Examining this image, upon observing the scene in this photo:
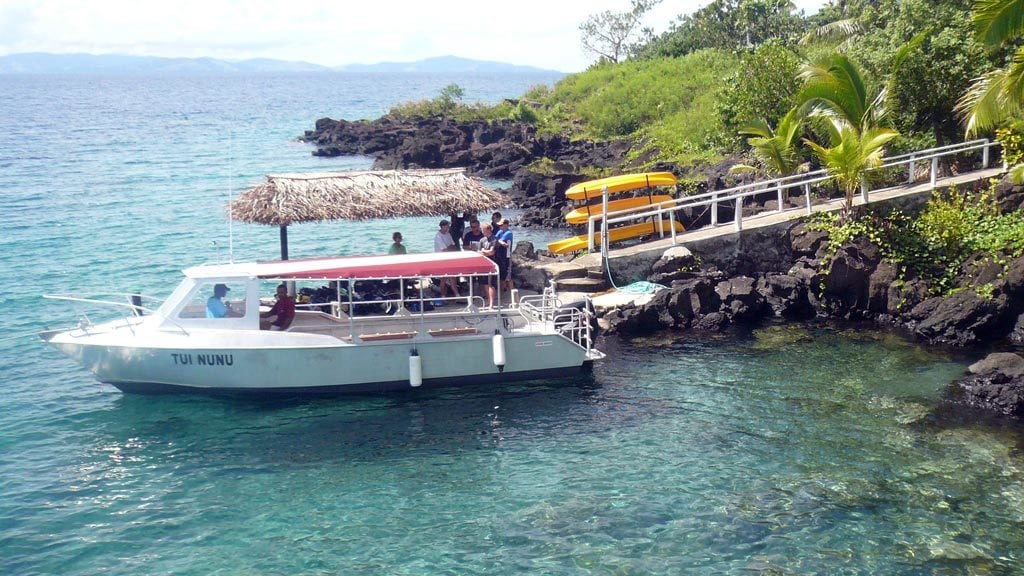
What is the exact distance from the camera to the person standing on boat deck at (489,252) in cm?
1816

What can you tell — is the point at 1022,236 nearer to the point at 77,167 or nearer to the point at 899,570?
the point at 899,570

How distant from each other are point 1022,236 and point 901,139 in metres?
6.39

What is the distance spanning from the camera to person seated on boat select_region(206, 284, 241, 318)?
54.5 ft

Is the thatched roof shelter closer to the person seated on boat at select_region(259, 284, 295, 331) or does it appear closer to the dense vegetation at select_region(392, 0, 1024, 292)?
the person seated on boat at select_region(259, 284, 295, 331)

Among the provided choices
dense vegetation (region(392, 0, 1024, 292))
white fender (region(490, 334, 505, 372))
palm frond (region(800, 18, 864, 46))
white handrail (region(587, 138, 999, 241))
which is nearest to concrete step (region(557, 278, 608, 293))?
white handrail (region(587, 138, 999, 241))

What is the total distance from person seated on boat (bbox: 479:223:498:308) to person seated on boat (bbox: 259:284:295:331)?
384 cm

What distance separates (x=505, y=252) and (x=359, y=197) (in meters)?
3.39

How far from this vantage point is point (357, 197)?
19922 mm

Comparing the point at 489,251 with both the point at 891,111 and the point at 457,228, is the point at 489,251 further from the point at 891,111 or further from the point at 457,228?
the point at 891,111

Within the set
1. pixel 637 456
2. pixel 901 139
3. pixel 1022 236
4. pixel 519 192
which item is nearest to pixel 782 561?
pixel 637 456

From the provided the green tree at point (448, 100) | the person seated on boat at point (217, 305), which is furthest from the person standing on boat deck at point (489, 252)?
the green tree at point (448, 100)

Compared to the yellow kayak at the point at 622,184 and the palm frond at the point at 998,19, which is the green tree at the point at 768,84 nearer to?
the yellow kayak at the point at 622,184

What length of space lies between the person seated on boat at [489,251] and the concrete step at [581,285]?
7.66 feet

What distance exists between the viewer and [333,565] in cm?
1169
